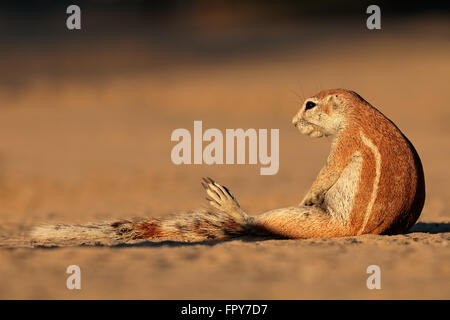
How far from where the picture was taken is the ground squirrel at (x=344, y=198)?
21.5 ft

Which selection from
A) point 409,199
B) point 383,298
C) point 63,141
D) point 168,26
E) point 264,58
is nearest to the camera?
point 383,298

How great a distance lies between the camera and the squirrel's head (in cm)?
711

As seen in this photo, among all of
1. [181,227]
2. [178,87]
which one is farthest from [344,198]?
[178,87]

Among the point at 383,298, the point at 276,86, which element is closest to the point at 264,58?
the point at 276,86

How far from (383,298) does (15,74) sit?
2446 centimetres

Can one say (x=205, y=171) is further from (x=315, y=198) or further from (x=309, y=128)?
(x=315, y=198)

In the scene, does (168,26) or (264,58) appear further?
(168,26)

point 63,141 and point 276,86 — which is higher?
point 276,86

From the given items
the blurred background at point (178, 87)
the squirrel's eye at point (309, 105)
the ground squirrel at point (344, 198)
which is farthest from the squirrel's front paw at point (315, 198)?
the blurred background at point (178, 87)

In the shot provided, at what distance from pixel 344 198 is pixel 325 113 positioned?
1093 mm

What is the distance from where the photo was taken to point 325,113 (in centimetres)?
734

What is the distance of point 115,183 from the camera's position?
14.2m

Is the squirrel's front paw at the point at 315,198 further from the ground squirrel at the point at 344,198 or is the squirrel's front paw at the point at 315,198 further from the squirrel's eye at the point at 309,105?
the squirrel's eye at the point at 309,105

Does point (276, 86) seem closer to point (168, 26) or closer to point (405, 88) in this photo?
point (405, 88)
